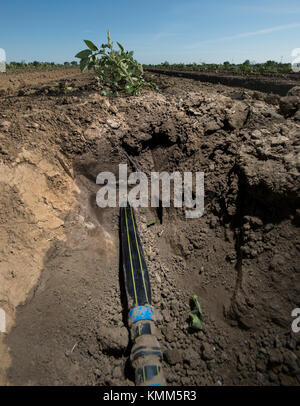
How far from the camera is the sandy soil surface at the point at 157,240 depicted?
2104 millimetres

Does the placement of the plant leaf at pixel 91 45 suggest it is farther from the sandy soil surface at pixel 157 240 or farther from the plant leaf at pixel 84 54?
the sandy soil surface at pixel 157 240

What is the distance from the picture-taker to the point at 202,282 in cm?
268

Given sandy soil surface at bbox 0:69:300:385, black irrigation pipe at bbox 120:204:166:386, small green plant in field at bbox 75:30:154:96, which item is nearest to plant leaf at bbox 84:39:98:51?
small green plant in field at bbox 75:30:154:96

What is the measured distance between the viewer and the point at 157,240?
131 inches

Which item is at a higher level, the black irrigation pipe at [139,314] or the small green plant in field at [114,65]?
the small green plant in field at [114,65]

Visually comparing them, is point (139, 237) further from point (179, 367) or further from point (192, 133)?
point (192, 133)

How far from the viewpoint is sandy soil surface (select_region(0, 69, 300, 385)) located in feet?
6.90

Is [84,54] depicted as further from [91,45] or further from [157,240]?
[157,240]

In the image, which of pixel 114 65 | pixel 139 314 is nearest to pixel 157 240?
pixel 139 314

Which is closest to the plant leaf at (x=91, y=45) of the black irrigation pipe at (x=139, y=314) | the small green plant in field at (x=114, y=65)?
the small green plant in field at (x=114, y=65)

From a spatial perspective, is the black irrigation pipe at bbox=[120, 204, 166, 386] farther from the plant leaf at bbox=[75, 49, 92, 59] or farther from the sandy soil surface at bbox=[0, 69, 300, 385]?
the plant leaf at bbox=[75, 49, 92, 59]

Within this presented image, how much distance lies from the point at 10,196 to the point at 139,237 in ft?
5.72

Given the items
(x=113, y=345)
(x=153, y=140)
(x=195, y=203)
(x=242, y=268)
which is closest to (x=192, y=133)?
(x=153, y=140)

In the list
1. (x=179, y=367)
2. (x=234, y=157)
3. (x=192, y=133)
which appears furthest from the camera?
(x=192, y=133)
